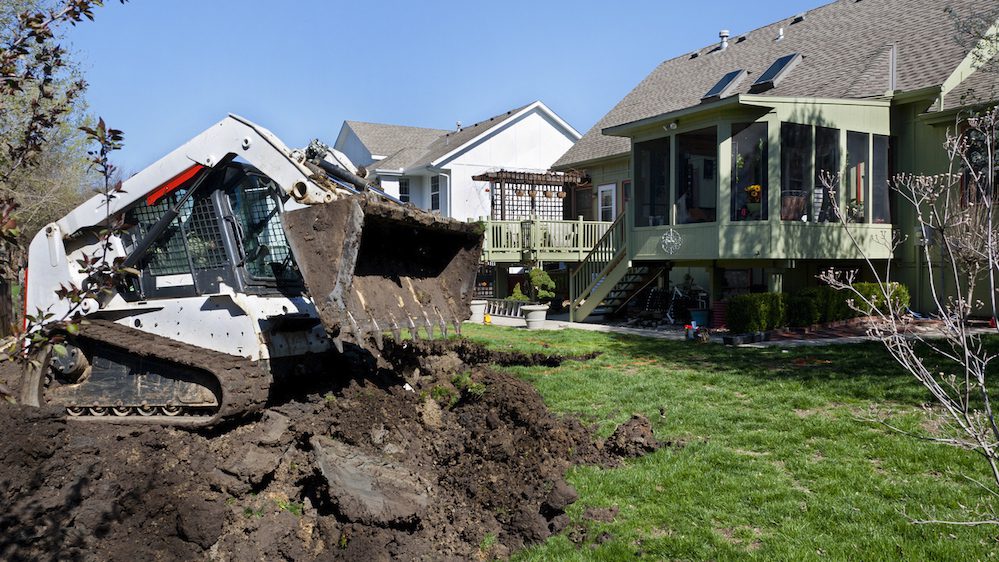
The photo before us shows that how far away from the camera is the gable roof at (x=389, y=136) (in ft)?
105

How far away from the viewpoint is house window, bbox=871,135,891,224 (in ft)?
49.7

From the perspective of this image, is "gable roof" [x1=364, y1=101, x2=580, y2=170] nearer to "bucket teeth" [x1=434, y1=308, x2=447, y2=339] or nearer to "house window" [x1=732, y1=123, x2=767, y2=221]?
"house window" [x1=732, y1=123, x2=767, y2=221]

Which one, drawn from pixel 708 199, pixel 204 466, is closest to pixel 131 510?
pixel 204 466

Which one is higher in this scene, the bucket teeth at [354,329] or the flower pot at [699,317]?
the bucket teeth at [354,329]

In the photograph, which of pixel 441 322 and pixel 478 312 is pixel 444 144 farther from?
pixel 441 322

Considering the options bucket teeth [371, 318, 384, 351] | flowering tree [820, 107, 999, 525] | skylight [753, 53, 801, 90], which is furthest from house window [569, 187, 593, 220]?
bucket teeth [371, 318, 384, 351]

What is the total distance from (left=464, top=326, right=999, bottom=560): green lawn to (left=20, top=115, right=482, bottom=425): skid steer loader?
93.3 inches

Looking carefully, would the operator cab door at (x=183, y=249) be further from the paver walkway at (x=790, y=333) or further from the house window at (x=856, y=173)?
the house window at (x=856, y=173)

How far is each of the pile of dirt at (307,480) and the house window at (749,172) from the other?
8.91 metres

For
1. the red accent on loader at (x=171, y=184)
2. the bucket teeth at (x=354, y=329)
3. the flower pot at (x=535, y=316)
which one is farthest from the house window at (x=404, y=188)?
the bucket teeth at (x=354, y=329)

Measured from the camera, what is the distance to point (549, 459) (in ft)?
19.0

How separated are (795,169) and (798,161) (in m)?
0.17

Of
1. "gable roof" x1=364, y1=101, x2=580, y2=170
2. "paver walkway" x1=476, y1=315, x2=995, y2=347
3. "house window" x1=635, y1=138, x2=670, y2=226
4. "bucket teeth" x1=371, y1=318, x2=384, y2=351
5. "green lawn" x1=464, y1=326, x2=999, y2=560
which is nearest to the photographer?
"green lawn" x1=464, y1=326, x2=999, y2=560

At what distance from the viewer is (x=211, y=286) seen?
6434 millimetres
